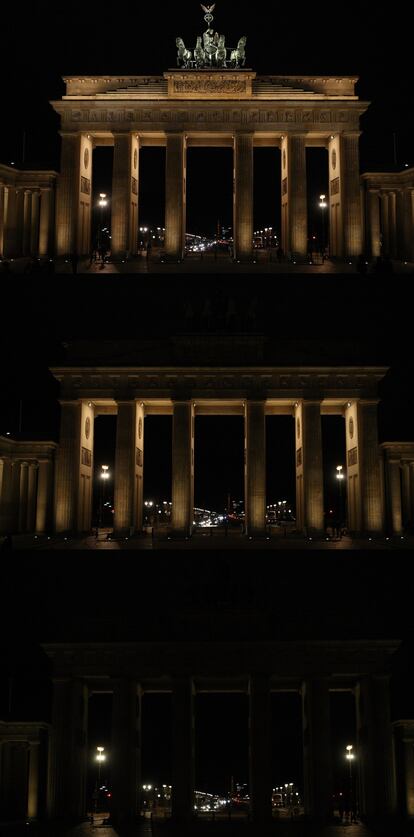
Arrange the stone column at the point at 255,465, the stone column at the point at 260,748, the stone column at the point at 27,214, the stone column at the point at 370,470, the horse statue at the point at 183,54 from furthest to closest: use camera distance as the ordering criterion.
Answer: the stone column at the point at 27,214 → the horse statue at the point at 183,54 → the stone column at the point at 255,465 → the stone column at the point at 370,470 → the stone column at the point at 260,748

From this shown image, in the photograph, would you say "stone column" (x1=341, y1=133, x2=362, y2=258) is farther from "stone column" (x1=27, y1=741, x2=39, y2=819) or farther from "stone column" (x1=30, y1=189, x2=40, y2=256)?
"stone column" (x1=27, y1=741, x2=39, y2=819)

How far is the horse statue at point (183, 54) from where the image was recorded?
75938 millimetres

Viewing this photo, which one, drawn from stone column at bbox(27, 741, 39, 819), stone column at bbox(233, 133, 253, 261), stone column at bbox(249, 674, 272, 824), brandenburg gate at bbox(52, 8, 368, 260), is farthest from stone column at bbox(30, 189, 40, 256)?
stone column at bbox(249, 674, 272, 824)

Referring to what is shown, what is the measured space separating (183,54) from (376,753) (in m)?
46.1

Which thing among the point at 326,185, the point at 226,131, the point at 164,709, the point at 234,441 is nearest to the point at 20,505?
the point at 164,709

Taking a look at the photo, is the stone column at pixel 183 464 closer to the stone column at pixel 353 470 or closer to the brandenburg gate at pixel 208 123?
the stone column at pixel 353 470

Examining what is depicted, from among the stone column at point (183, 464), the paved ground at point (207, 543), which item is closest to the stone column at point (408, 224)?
the stone column at point (183, 464)

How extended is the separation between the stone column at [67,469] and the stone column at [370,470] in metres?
13.4

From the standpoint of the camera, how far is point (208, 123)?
75562mm

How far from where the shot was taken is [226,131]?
249ft

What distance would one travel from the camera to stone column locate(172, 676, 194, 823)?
44938mm

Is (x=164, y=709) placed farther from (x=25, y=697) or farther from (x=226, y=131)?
(x=226, y=131)

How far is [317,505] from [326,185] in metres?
29.9

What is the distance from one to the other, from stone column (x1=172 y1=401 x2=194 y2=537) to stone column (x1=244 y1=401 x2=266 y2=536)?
2.70 meters
